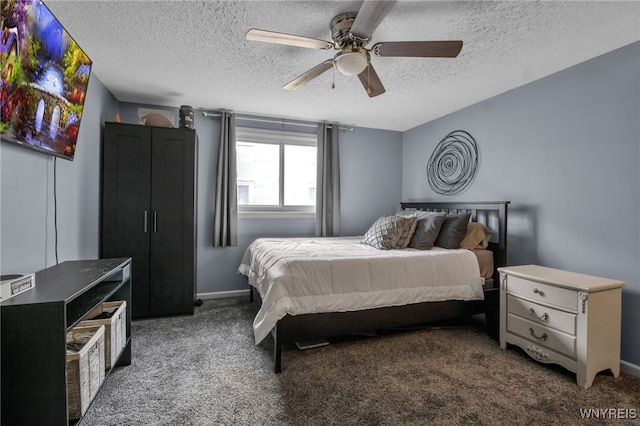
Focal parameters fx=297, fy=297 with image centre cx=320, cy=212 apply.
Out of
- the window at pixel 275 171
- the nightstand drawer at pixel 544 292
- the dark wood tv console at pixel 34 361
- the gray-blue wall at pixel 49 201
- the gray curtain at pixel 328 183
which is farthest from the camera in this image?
the gray curtain at pixel 328 183

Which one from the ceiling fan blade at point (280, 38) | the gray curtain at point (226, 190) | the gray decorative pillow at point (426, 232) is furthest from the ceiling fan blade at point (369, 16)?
the gray curtain at point (226, 190)

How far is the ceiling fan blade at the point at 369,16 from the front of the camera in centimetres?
145

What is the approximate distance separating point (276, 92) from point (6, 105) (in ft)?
7.24

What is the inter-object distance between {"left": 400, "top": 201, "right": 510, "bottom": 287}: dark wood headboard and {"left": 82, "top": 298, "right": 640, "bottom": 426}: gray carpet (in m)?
0.83

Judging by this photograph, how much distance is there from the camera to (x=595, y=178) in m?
2.37

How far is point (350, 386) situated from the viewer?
1926 millimetres

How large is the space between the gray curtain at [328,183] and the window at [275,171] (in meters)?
0.16

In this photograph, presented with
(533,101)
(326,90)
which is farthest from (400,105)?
(533,101)

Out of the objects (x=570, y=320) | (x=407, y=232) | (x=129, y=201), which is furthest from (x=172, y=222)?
(x=570, y=320)

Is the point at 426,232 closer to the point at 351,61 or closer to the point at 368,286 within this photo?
the point at 368,286

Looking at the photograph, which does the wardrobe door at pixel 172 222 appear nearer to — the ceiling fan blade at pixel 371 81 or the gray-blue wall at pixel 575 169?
the ceiling fan blade at pixel 371 81

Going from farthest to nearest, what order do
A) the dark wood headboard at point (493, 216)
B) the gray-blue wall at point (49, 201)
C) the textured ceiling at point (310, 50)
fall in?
the dark wood headboard at point (493, 216)
the textured ceiling at point (310, 50)
the gray-blue wall at point (49, 201)

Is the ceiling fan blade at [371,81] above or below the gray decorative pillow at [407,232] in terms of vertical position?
above

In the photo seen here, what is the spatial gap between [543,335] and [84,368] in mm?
2865
